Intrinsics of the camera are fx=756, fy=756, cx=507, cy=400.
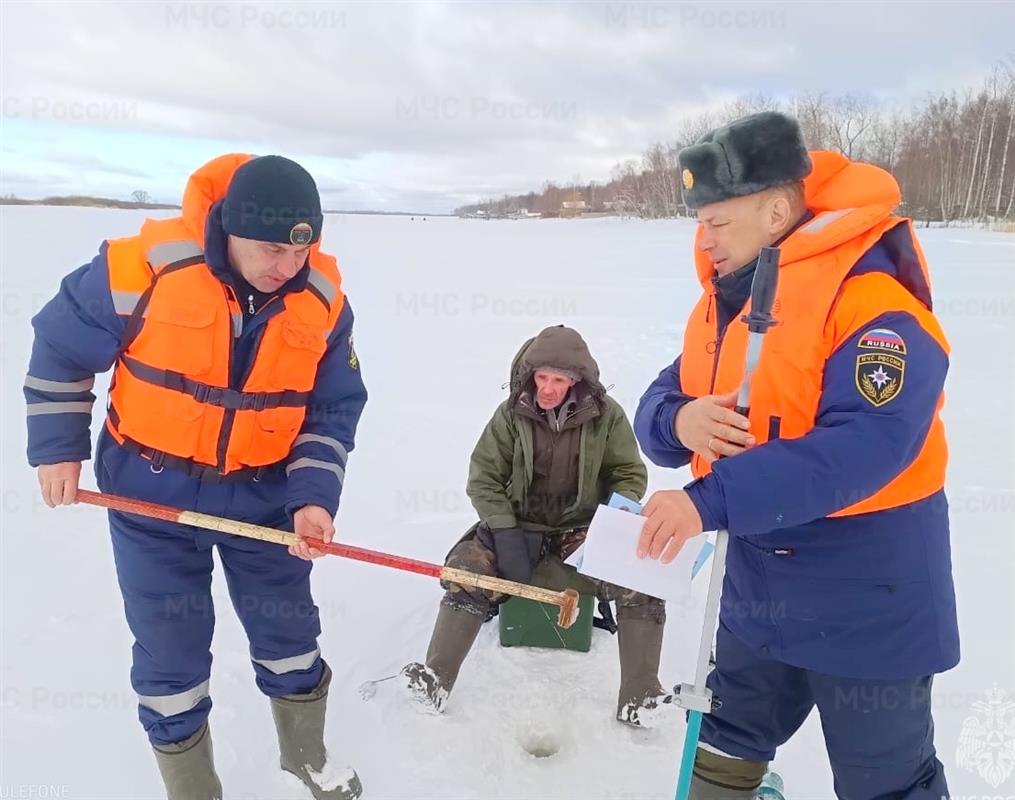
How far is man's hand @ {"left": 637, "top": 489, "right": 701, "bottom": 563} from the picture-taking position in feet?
5.13

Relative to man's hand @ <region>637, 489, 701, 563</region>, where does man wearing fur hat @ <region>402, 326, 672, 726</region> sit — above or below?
below

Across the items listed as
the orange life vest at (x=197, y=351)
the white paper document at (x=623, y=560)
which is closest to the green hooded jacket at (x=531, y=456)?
the orange life vest at (x=197, y=351)

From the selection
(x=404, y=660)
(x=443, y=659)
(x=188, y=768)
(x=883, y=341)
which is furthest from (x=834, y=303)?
(x=404, y=660)

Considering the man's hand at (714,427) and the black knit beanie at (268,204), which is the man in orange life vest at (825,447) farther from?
the black knit beanie at (268,204)

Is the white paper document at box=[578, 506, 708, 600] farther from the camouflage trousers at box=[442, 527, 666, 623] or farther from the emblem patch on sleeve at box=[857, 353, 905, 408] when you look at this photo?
the camouflage trousers at box=[442, 527, 666, 623]

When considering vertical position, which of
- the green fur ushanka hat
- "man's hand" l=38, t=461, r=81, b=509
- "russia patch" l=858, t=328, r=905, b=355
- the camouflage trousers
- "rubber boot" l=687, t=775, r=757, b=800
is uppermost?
the green fur ushanka hat

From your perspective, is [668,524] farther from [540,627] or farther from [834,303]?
[540,627]

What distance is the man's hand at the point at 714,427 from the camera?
161cm

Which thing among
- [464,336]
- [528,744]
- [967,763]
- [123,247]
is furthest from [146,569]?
[464,336]

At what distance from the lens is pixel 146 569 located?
2.30m

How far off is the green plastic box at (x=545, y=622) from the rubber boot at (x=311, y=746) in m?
0.97

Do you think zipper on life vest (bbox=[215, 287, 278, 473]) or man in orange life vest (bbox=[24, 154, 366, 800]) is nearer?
man in orange life vest (bbox=[24, 154, 366, 800])

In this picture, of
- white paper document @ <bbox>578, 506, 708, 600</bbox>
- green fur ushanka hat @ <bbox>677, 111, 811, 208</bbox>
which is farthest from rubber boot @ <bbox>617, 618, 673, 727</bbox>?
green fur ushanka hat @ <bbox>677, 111, 811, 208</bbox>

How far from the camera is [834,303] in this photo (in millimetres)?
1601
